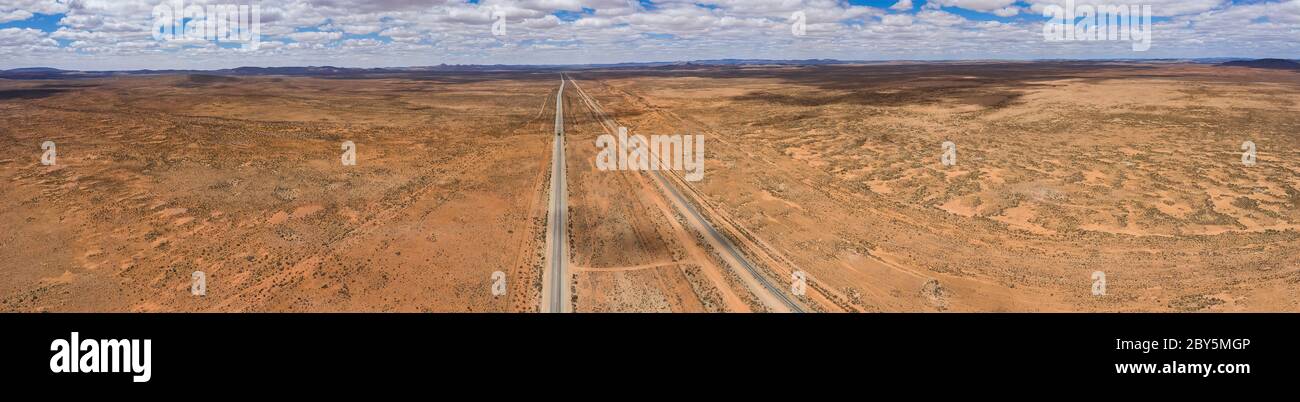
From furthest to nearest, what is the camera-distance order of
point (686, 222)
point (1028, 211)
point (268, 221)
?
point (268, 221) < point (1028, 211) < point (686, 222)

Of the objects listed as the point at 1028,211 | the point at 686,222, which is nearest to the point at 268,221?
the point at 686,222

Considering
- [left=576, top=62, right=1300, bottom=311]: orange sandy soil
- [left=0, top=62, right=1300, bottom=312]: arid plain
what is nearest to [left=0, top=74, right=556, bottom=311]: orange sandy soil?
[left=0, top=62, right=1300, bottom=312]: arid plain

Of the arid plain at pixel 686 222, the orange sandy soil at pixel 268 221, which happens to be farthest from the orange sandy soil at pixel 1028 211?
the orange sandy soil at pixel 268 221

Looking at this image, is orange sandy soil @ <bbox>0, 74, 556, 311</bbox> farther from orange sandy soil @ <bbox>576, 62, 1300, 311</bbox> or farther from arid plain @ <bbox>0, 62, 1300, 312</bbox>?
orange sandy soil @ <bbox>576, 62, 1300, 311</bbox>

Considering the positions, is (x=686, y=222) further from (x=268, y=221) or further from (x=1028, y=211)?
(x=268, y=221)

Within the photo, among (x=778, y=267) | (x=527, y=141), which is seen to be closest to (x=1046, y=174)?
(x=778, y=267)
